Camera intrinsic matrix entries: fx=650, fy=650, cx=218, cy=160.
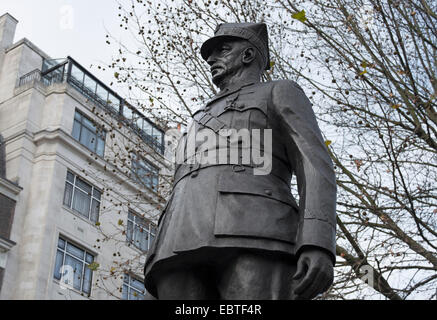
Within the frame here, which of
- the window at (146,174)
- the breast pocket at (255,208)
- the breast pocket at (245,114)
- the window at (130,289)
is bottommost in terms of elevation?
the breast pocket at (255,208)

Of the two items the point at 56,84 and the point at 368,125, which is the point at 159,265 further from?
the point at 56,84

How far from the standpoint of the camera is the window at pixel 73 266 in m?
24.1

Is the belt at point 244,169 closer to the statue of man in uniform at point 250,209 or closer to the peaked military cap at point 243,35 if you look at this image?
the statue of man in uniform at point 250,209

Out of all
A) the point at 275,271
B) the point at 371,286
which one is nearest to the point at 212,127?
the point at 275,271

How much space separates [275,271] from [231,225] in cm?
34

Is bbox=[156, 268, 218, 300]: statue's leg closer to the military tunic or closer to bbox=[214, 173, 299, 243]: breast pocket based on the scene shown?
the military tunic

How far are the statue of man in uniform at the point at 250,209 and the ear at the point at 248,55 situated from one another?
195mm

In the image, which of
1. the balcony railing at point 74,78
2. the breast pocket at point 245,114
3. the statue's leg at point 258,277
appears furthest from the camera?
the balcony railing at point 74,78

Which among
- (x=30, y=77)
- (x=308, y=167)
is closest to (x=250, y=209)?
(x=308, y=167)

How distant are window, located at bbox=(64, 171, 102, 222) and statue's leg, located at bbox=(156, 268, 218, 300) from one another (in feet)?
74.8

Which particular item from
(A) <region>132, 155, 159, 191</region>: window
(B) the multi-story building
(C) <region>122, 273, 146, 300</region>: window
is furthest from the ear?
(C) <region>122, 273, 146, 300</region>: window

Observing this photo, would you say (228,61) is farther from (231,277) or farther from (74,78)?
(74,78)

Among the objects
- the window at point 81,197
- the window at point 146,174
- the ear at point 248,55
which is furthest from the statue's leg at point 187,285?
the window at point 81,197

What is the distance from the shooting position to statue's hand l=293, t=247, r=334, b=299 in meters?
3.27
